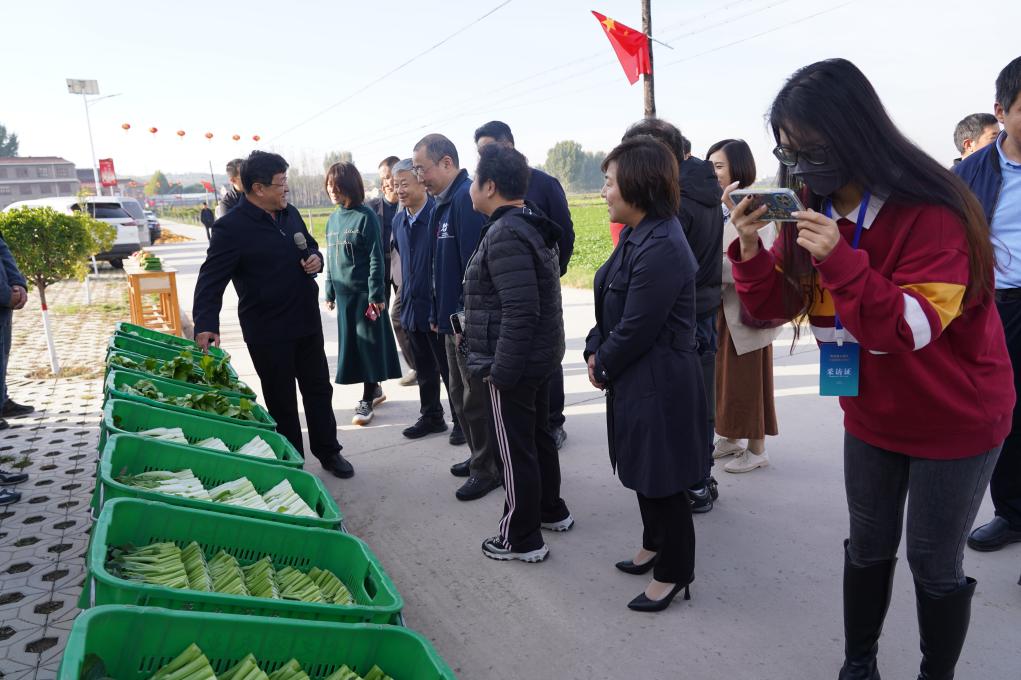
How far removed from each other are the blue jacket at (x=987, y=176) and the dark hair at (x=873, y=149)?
5.05ft

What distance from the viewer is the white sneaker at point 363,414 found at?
5.40 metres

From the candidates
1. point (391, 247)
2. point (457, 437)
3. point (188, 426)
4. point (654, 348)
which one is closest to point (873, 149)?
point (654, 348)

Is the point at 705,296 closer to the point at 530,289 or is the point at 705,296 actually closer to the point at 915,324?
the point at 530,289

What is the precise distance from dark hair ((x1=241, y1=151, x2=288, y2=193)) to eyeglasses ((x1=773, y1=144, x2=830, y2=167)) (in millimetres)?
2966

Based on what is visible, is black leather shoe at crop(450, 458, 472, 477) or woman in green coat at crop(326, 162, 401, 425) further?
woman in green coat at crop(326, 162, 401, 425)

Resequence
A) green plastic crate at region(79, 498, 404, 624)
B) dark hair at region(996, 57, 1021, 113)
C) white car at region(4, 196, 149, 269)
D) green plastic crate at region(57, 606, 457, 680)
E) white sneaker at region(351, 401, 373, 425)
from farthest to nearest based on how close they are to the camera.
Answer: white car at region(4, 196, 149, 269)
white sneaker at region(351, 401, 373, 425)
dark hair at region(996, 57, 1021, 113)
green plastic crate at region(79, 498, 404, 624)
green plastic crate at region(57, 606, 457, 680)

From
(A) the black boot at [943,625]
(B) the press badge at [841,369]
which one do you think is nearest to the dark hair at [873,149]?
(B) the press badge at [841,369]

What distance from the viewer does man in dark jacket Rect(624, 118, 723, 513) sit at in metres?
3.44

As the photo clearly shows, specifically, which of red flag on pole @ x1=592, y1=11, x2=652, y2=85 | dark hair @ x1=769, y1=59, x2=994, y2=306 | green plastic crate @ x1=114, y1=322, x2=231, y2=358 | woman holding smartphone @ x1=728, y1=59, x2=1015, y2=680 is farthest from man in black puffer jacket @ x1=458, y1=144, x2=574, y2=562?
red flag on pole @ x1=592, y1=11, x2=652, y2=85

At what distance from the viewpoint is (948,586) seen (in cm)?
195

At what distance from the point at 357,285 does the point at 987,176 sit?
12.6 ft

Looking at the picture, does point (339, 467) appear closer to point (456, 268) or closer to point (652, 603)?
point (456, 268)

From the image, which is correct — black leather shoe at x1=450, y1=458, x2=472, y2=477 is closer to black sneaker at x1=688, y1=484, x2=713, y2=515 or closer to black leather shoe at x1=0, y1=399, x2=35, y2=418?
black sneaker at x1=688, y1=484, x2=713, y2=515

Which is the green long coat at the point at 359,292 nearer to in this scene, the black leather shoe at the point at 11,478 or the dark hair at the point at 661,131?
the black leather shoe at the point at 11,478
